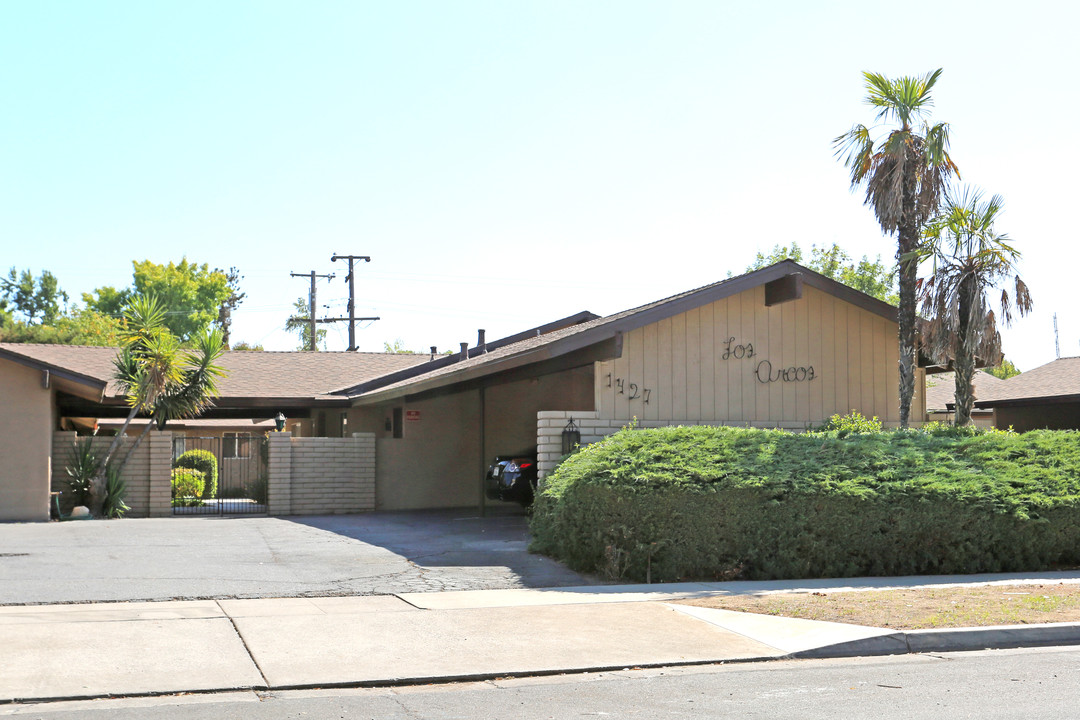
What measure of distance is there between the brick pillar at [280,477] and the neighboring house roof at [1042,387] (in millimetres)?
16639

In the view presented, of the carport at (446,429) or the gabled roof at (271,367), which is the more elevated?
the gabled roof at (271,367)

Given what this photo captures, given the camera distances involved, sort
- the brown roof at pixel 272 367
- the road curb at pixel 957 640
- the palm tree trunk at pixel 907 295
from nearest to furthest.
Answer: the road curb at pixel 957 640 → the palm tree trunk at pixel 907 295 → the brown roof at pixel 272 367

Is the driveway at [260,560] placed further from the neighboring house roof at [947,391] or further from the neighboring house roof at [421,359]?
the neighboring house roof at [947,391]

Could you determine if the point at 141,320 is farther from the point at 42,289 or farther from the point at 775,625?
the point at 42,289

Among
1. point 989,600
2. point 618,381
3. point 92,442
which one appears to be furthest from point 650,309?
point 92,442

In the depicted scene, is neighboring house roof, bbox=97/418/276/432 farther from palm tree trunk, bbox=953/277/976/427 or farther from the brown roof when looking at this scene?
palm tree trunk, bbox=953/277/976/427

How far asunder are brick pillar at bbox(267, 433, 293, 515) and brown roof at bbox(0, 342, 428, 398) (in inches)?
80.3

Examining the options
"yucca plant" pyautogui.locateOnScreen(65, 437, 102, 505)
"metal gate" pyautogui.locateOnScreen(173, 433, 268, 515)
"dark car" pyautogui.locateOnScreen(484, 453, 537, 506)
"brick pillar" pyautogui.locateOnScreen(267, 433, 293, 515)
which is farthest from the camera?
"metal gate" pyautogui.locateOnScreen(173, 433, 268, 515)

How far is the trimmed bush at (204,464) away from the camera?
102ft

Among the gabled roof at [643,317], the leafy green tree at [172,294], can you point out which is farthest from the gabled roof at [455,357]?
the leafy green tree at [172,294]

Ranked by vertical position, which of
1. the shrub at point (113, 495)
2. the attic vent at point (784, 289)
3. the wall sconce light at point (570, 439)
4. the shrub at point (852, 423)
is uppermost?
the attic vent at point (784, 289)

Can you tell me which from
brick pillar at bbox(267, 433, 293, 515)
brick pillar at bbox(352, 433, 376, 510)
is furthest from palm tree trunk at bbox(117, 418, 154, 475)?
brick pillar at bbox(352, 433, 376, 510)

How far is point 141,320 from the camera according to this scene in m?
20.3

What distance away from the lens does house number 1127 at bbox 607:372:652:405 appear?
16.6 metres
